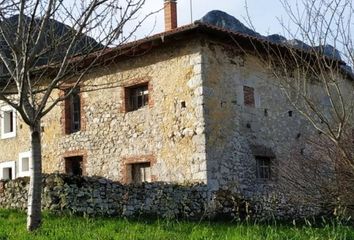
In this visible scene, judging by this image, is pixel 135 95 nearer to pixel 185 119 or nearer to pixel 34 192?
pixel 185 119

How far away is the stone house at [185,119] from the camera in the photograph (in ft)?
46.1

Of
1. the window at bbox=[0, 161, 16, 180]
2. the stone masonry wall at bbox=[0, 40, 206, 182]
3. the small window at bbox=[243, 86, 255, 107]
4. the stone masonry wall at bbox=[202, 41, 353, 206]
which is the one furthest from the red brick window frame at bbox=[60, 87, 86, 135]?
the small window at bbox=[243, 86, 255, 107]

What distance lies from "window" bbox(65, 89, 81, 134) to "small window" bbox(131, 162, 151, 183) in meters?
2.85

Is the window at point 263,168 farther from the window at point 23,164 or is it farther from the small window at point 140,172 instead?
the window at point 23,164

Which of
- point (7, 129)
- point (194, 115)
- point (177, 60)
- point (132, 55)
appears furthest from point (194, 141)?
point (7, 129)

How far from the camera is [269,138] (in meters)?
15.7

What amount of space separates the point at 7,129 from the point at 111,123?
17.5 ft

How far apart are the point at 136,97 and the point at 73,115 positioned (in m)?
2.76

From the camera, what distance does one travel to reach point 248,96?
1532 centimetres

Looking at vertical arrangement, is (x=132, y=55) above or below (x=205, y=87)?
above

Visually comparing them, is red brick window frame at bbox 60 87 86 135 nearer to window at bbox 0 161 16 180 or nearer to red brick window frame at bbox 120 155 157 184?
red brick window frame at bbox 120 155 157 184

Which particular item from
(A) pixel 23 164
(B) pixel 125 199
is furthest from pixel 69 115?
(B) pixel 125 199

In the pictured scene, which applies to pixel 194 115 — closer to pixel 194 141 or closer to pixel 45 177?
pixel 194 141

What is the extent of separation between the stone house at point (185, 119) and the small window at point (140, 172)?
0.7 inches
